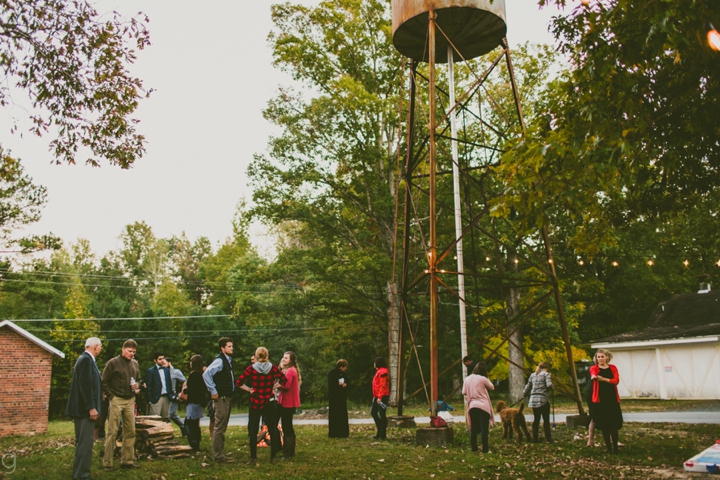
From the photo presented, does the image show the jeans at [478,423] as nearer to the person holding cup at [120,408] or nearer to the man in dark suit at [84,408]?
the person holding cup at [120,408]

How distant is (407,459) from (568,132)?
5417mm

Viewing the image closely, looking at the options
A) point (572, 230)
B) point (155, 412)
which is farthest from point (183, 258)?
point (155, 412)

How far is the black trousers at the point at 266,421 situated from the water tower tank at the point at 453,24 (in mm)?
8873

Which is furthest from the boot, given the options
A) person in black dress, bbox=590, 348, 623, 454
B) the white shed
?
the white shed

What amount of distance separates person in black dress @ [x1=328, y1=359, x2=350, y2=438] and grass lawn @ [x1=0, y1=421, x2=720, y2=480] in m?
0.75

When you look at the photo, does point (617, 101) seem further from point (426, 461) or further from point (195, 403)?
point (195, 403)

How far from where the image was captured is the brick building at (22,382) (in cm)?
1948

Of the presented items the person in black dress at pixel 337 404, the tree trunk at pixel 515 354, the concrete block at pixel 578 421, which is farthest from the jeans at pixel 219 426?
the tree trunk at pixel 515 354

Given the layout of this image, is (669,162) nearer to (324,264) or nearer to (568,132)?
(568,132)

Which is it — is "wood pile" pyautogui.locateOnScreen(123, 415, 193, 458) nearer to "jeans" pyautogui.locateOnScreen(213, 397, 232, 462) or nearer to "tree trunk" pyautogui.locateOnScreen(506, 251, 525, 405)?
"jeans" pyautogui.locateOnScreen(213, 397, 232, 462)

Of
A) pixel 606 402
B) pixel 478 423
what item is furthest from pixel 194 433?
pixel 606 402

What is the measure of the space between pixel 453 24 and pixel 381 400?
335 inches

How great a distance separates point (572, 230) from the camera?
26.4 metres

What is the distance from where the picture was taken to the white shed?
26.2m
